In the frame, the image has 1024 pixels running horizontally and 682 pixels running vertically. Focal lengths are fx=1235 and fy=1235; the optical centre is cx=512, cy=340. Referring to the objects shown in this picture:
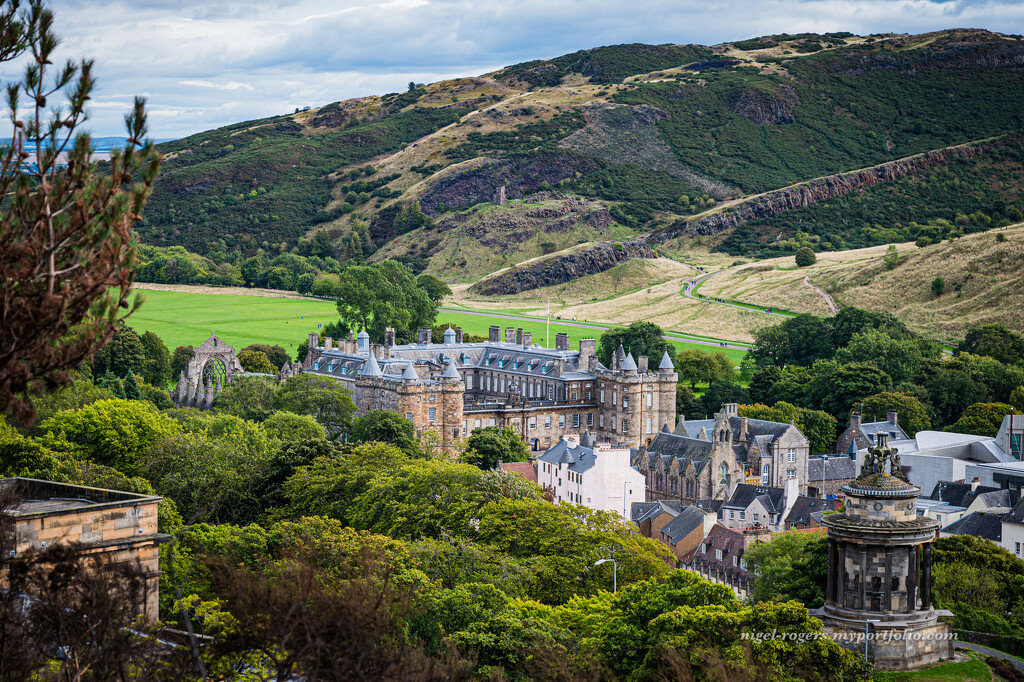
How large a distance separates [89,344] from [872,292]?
154 meters

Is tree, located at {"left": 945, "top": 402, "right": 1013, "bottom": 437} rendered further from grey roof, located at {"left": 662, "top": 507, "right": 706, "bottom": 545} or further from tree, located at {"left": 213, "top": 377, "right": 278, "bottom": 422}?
tree, located at {"left": 213, "top": 377, "right": 278, "bottom": 422}

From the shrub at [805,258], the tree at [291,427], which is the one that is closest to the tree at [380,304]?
the tree at [291,427]

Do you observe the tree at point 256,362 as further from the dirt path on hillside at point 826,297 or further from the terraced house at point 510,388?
the dirt path on hillside at point 826,297

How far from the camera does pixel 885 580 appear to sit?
34.2 m

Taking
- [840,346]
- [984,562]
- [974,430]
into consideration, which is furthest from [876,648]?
[840,346]

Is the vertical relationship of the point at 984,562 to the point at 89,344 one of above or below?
below

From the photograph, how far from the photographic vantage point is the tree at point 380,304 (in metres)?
139

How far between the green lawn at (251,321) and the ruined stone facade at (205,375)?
2725cm

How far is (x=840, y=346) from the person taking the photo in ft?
443

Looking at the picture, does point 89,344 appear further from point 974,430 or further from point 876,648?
point 974,430

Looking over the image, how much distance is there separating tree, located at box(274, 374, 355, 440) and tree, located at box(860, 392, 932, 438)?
44531mm

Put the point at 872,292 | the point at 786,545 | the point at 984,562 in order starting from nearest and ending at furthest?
the point at 984,562
the point at 786,545
the point at 872,292

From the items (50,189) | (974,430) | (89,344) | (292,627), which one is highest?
(50,189)

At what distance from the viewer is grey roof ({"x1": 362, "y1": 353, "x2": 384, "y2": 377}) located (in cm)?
9712
